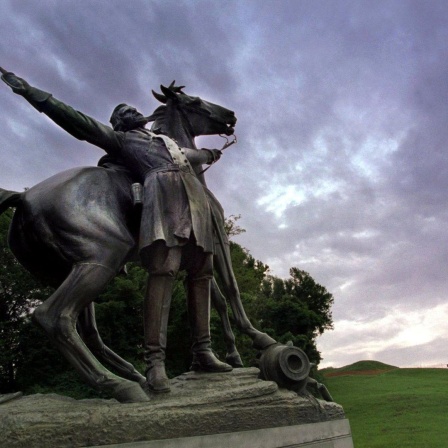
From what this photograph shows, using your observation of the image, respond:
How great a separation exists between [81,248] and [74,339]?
0.73 meters

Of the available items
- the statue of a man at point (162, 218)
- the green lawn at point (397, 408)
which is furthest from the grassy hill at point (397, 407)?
the statue of a man at point (162, 218)

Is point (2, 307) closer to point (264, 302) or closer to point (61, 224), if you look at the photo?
point (264, 302)

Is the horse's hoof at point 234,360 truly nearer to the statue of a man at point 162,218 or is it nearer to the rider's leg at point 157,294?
the statue of a man at point 162,218

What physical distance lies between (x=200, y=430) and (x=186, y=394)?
369 mm

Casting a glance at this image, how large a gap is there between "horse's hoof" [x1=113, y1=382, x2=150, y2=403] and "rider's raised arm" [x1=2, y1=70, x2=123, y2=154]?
7.53 ft

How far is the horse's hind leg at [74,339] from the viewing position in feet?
14.1

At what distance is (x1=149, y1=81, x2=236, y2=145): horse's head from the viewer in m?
5.96

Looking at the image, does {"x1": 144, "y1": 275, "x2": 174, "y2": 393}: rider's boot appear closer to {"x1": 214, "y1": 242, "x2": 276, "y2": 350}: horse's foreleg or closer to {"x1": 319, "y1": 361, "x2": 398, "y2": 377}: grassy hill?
{"x1": 214, "y1": 242, "x2": 276, "y2": 350}: horse's foreleg

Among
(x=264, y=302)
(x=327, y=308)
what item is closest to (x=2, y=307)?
(x=264, y=302)

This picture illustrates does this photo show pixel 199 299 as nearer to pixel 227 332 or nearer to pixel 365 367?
pixel 227 332

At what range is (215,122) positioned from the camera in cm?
613

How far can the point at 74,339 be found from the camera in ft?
14.1

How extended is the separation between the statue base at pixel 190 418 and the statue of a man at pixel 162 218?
13.5 inches

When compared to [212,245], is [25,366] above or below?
above
